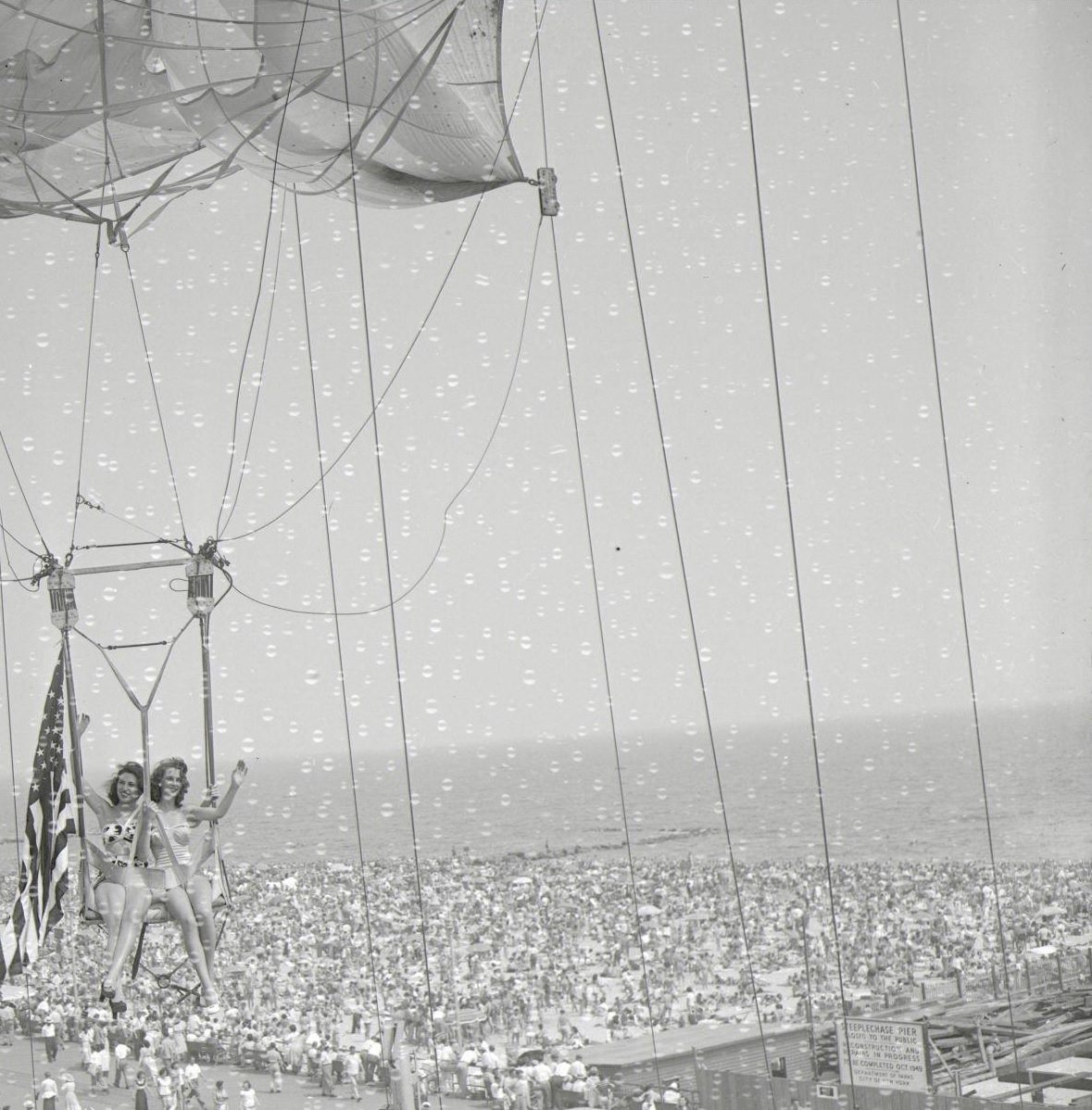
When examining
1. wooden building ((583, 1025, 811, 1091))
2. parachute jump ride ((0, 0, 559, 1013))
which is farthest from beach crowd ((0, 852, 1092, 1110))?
parachute jump ride ((0, 0, 559, 1013))

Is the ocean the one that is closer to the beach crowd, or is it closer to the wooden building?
the beach crowd

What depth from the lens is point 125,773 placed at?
280 cm

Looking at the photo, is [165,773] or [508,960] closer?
[165,773]

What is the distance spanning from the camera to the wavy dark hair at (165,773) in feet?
9.11

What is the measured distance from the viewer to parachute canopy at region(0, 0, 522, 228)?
3.08 m

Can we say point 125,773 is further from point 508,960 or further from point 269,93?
point 508,960

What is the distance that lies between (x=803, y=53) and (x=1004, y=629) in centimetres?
302

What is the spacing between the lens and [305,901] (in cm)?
528

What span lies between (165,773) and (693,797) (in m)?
7.40

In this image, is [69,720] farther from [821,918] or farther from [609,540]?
[821,918]

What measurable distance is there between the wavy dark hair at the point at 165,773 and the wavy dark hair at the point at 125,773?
2cm

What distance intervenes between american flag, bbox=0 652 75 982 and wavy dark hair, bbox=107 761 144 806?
297 mm

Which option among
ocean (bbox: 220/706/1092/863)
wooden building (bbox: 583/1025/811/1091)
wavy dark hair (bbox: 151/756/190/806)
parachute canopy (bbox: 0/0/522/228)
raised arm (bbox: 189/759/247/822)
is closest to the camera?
raised arm (bbox: 189/759/247/822)

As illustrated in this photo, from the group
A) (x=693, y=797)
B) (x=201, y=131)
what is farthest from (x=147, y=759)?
(x=693, y=797)
